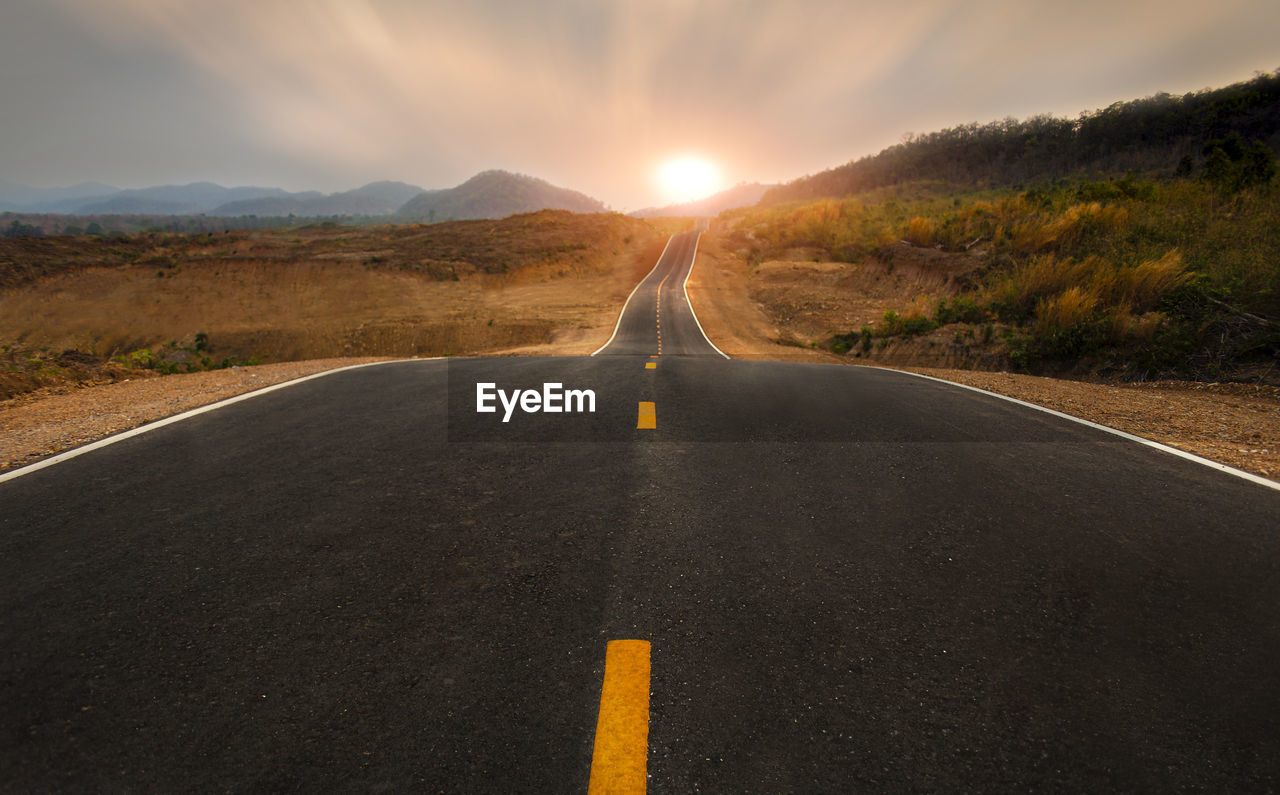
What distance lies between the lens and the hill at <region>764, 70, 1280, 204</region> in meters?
42.5

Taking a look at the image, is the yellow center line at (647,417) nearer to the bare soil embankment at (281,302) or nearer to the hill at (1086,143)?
the bare soil embankment at (281,302)

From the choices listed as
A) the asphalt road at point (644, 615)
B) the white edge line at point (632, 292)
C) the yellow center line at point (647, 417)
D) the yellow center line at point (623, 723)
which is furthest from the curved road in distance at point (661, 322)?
the yellow center line at point (623, 723)

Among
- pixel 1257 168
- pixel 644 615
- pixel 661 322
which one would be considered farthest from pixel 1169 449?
pixel 661 322

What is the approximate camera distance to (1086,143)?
56750mm

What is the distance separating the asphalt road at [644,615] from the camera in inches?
73.8

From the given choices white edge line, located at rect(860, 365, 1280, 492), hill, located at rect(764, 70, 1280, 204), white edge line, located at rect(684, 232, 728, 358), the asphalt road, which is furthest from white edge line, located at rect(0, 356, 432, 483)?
hill, located at rect(764, 70, 1280, 204)

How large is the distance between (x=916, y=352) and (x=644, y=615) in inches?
681

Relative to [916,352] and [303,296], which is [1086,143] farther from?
[303,296]

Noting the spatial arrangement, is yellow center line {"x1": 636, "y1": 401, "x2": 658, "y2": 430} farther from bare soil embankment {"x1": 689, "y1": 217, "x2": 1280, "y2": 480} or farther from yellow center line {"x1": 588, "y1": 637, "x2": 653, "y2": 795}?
bare soil embankment {"x1": 689, "y1": 217, "x2": 1280, "y2": 480}

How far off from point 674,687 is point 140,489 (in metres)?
4.31

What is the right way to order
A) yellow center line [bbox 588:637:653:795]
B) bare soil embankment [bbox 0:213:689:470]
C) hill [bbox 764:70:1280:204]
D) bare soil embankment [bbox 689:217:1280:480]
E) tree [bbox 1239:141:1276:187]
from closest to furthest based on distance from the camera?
yellow center line [bbox 588:637:653:795], bare soil embankment [bbox 689:217:1280:480], tree [bbox 1239:141:1276:187], bare soil embankment [bbox 0:213:689:470], hill [bbox 764:70:1280:204]

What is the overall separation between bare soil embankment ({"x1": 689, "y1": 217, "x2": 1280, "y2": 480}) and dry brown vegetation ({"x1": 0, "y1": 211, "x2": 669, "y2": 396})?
26.1ft

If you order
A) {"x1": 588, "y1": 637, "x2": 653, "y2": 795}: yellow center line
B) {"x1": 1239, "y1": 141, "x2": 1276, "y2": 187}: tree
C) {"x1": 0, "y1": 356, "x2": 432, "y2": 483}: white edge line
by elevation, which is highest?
{"x1": 1239, "y1": 141, "x2": 1276, "y2": 187}: tree

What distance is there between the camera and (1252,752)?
1.86m
